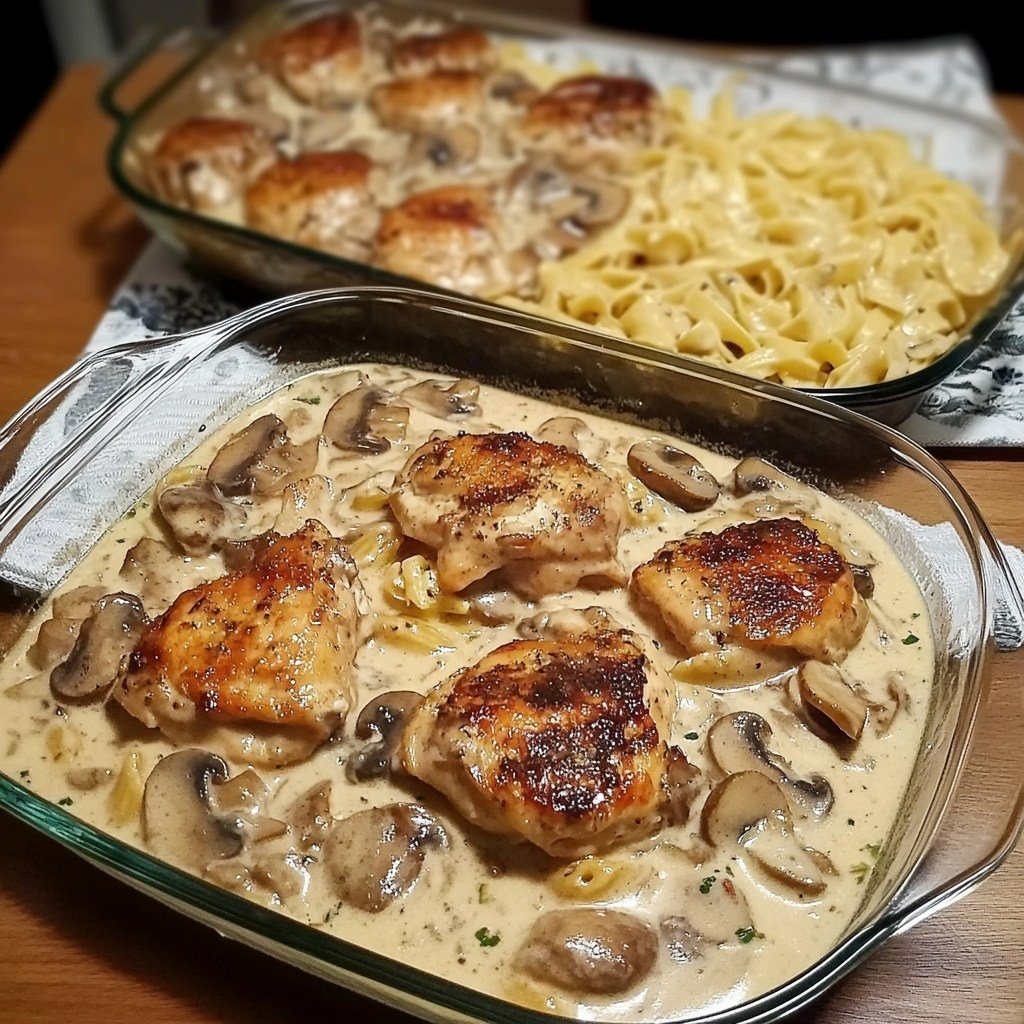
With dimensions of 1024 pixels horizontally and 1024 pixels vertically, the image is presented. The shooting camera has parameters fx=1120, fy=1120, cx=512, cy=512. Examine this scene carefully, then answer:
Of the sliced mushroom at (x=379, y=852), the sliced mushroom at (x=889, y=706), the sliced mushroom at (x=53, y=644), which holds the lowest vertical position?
the sliced mushroom at (x=889, y=706)

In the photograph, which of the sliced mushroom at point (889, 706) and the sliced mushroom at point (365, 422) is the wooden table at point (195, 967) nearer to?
the sliced mushroom at point (889, 706)

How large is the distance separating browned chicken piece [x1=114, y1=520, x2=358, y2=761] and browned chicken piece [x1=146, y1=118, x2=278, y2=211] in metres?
2.24

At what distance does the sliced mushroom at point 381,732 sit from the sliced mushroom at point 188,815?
0.88 ft

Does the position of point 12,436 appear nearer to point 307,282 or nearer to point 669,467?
point 307,282

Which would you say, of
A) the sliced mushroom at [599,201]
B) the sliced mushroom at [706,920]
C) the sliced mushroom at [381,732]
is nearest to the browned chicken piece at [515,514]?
the sliced mushroom at [381,732]

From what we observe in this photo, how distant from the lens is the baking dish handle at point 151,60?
4.37 metres

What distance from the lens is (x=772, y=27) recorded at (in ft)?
22.5

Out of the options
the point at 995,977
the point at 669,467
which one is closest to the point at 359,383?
the point at 669,467

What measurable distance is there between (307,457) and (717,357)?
51.6 inches

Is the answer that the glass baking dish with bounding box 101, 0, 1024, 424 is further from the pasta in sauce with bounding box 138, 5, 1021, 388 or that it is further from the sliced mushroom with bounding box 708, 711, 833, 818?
the sliced mushroom with bounding box 708, 711, 833, 818

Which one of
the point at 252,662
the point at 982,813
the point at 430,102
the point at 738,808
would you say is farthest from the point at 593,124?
the point at 982,813

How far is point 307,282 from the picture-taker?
12.0 ft

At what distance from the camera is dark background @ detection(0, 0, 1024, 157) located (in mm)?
6699

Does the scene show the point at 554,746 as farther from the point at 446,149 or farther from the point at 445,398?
the point at 446,149
